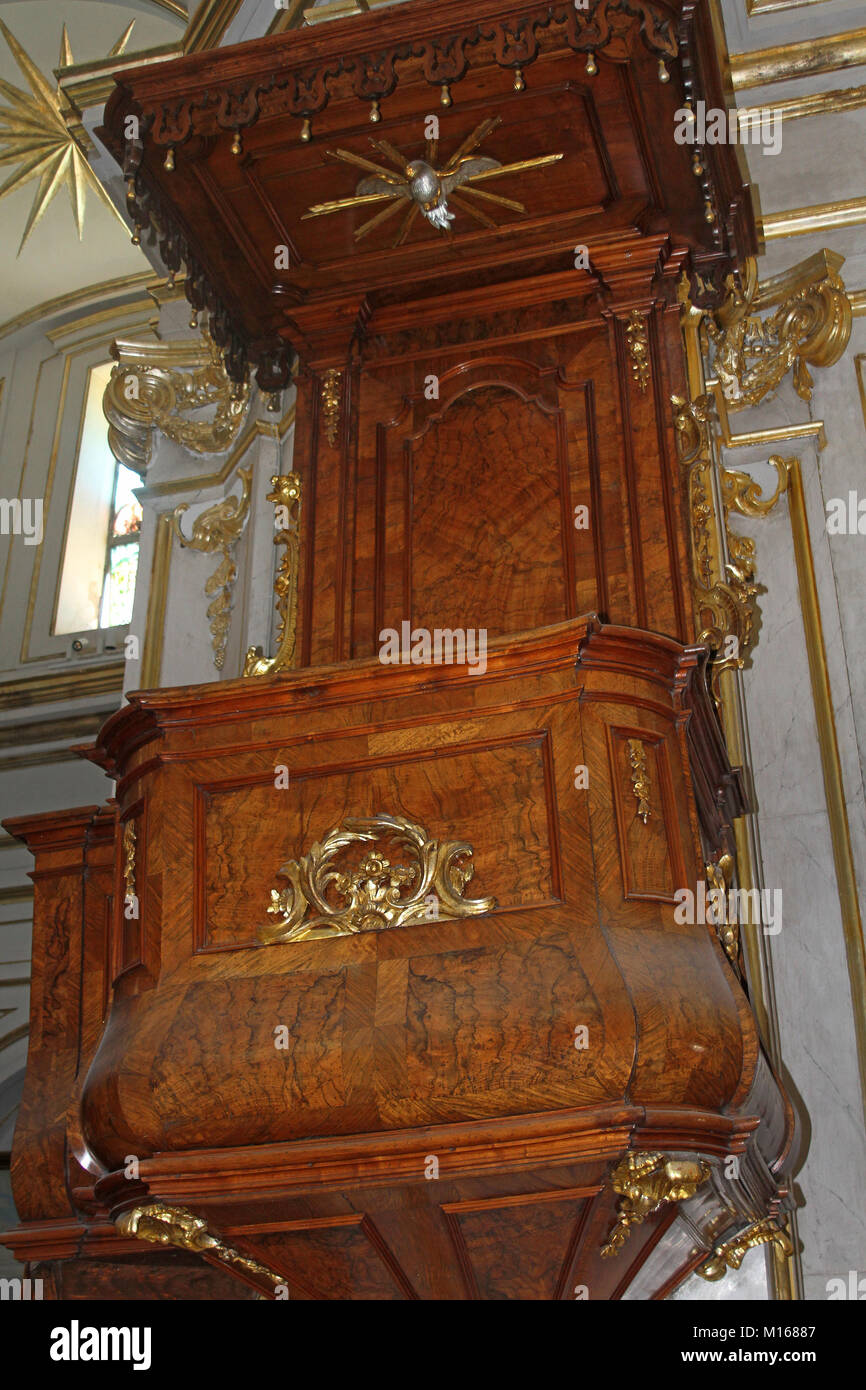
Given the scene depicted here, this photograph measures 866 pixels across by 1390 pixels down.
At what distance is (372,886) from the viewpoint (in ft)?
12.0

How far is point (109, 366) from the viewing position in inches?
415

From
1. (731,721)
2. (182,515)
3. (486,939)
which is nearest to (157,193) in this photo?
(182,515)

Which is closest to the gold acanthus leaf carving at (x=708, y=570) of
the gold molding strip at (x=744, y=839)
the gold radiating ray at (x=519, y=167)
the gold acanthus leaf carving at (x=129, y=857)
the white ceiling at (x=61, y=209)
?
the gold molding strip at (x=744, y=839)

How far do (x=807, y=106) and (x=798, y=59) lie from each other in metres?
0.24

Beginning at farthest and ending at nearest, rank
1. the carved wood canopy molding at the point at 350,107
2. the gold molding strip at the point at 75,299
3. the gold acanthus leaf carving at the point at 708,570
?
the gold molding strip at the point at 75,299 < the gold acanthus leaf carving at the point at 708,570 < the carved wood canopy molding at the point at 350,107

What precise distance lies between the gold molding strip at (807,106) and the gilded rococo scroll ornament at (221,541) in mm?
2541

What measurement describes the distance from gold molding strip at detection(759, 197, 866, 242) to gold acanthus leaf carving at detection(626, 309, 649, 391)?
1343 millimetres

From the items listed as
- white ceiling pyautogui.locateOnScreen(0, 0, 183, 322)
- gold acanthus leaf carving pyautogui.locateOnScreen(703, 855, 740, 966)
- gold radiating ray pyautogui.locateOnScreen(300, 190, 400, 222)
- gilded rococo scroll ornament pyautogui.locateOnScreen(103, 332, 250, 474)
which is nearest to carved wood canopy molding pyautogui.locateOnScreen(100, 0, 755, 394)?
gold radiating ray pyautogui.locateOnScreen(300, 190, 400, 222)

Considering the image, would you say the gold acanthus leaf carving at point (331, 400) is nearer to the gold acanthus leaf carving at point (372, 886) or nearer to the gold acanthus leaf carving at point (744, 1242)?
the gold acanthus leaf carving at point (372, 886)

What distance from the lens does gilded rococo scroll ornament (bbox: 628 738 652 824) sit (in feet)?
12.0

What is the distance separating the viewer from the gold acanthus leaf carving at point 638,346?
5188 millimetres

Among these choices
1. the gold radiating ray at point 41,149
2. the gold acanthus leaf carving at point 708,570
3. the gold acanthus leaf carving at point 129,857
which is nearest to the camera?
the gold acanthus leaf carving at point 129,857

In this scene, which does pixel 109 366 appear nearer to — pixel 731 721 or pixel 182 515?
pixel 182 515

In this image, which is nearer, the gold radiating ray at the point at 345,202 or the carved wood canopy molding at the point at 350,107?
the carved wood canopy molding at the point at 350,107
